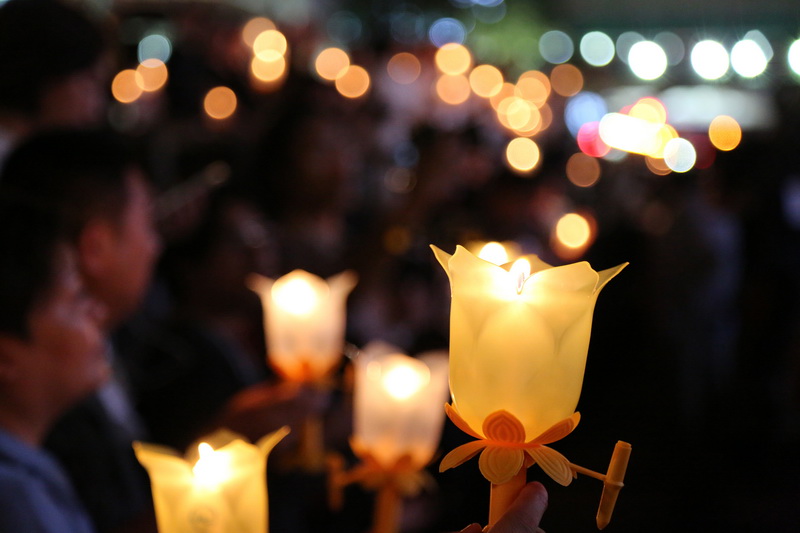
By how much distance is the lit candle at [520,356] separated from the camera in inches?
35.3

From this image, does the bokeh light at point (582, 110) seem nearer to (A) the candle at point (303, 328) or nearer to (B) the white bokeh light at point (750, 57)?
(B) the white bokeh light at point (750, 57)

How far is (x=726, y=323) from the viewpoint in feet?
17.7

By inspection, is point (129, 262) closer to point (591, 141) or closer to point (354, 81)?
point (354, 81)

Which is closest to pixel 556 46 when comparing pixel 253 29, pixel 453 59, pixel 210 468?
pixel 453 59

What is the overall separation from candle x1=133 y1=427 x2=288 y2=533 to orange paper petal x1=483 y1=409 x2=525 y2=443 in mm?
378

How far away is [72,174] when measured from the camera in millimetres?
2189

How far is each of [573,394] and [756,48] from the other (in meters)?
4.75

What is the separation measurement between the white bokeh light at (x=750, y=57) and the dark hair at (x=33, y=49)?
3758mm

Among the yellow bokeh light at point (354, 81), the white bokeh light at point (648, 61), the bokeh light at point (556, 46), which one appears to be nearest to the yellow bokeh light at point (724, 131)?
the white bokeh light at point (648, 61)

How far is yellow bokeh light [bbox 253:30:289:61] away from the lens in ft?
26.6

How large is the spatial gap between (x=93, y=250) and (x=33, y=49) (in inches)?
36.6

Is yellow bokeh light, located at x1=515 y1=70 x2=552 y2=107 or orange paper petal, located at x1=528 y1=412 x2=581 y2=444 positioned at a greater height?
yellow bokeh light, located at x1=515 y1=70 x2=552 y2=107

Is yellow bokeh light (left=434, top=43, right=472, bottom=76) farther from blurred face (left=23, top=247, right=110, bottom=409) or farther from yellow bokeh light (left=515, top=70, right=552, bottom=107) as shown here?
blurred face (left=23, top=247, right=110, bottom=409)

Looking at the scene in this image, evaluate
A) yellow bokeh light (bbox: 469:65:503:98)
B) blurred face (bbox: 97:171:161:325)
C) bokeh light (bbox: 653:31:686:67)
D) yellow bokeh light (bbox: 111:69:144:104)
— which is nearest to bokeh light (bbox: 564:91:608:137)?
yellow bokeh light (bbox: 469:65:503:98)
